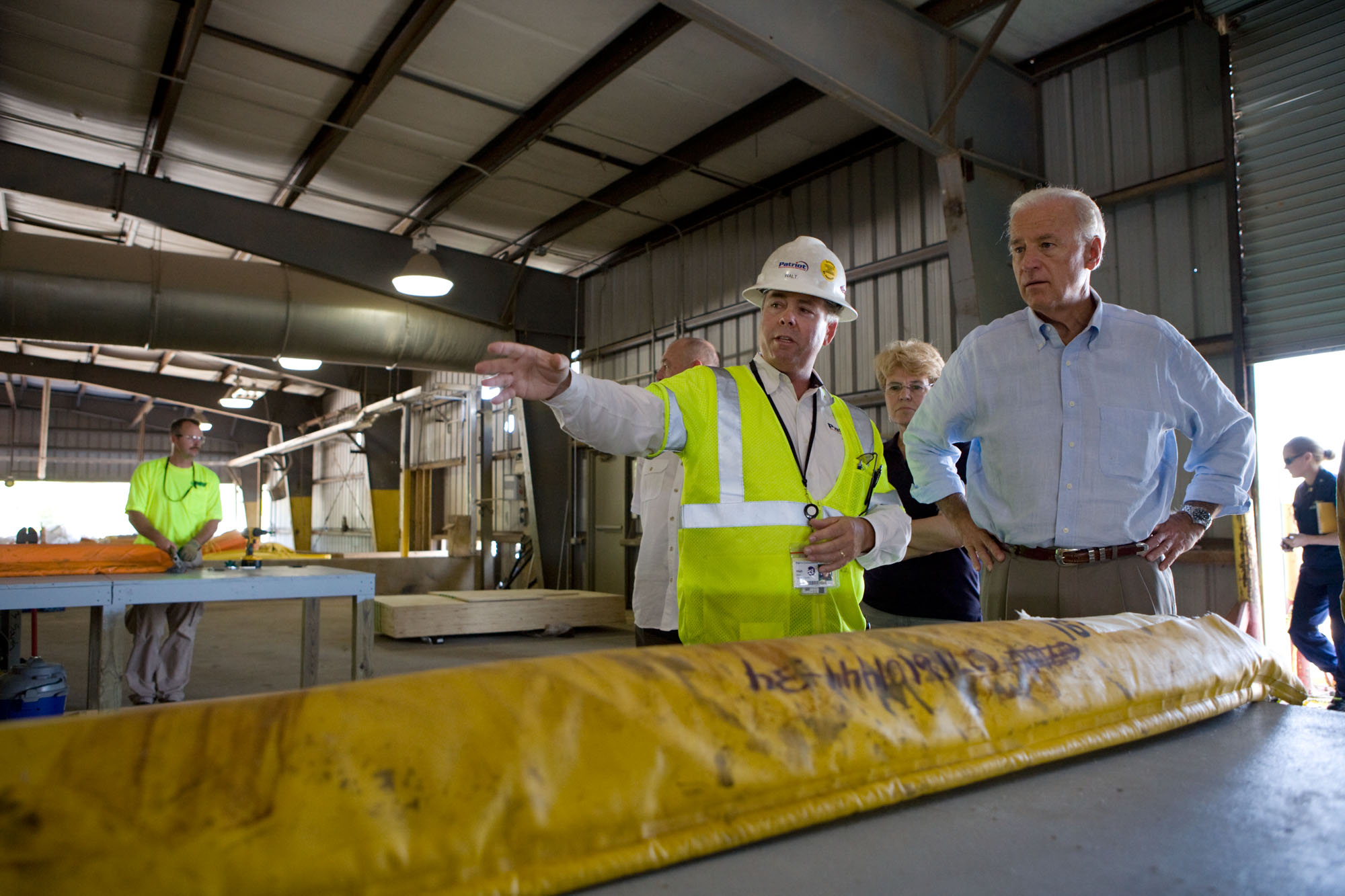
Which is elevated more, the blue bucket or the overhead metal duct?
the overhead metal duct

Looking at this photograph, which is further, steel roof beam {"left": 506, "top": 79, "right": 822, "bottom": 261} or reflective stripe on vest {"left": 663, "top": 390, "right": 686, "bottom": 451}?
steel roof beam {"left": 506, "top": 79, "right": 822, "bottom": 261}

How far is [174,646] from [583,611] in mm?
4288

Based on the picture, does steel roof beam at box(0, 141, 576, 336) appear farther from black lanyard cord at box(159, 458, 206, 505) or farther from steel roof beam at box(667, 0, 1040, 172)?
steel roof beam at box(667, 0, 1040, 172)

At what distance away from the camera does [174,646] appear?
5.28 m

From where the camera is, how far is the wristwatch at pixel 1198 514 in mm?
2033

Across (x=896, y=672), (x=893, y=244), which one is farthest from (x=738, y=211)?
(x=896, y=672)

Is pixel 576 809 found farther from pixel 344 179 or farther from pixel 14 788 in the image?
pixel 344 179

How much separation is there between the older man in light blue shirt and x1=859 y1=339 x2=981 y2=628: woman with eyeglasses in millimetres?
644

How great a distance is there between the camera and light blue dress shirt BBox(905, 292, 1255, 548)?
198 centimetres

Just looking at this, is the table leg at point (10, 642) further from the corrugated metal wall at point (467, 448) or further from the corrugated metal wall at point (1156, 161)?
the corrugated metal wall at point (1156, 161)

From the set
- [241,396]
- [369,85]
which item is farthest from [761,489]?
[241,396]

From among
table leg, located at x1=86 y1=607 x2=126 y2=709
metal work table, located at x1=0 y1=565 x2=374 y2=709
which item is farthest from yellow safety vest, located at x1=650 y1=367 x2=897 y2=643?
table leg, located at x1=86 y1=607 x2=126 y2=709

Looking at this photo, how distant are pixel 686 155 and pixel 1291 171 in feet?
16.5

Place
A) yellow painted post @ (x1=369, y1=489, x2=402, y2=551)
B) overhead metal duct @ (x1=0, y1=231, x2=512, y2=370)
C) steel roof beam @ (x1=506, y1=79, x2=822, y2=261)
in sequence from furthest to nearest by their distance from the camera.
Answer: yellow painted post @ (x1=369, y1=489, x2=402, y2=551) < overhead metal duct @ (x1=0, y1=231, x2=512, y2=370) < steel roof beam @ (x1=506, y1=79, x2=822, y2=261)
